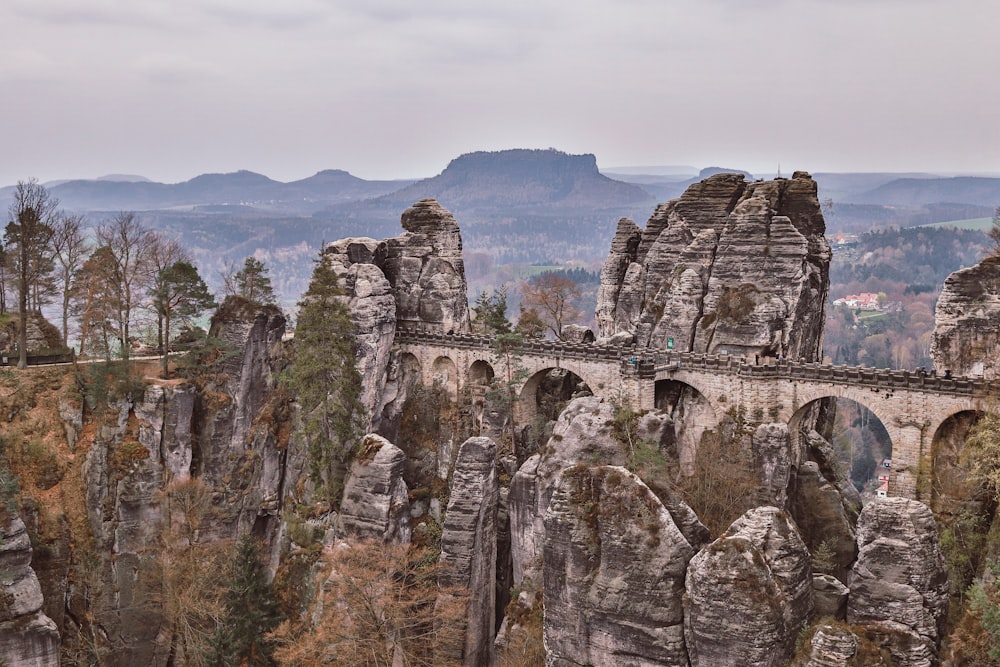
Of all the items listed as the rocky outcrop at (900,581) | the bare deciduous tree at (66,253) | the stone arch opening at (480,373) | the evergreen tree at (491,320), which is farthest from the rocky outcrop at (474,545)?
the bare deciduous tree at (66,253)

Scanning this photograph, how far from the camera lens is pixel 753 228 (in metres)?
41.9

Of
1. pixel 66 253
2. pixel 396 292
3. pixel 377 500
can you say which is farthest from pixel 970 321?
pixel 66 253

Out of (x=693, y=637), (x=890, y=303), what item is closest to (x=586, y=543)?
(x=693, y=637)

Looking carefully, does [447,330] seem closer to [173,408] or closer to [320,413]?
[320,413]

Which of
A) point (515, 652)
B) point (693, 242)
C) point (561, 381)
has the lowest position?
point (515, 652)

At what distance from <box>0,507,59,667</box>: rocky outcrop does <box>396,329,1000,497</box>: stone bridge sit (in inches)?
855

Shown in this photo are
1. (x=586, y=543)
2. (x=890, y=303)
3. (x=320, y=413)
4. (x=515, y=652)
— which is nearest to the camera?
(x=586, y=543)

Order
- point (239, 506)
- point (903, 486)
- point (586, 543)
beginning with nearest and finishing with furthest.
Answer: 1. point (586, 543)
2. point (903, 486)
3. point (239, 506)

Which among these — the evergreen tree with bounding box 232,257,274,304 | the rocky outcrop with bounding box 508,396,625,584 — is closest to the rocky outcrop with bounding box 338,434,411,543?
the rocky outcrop with bounding box 508,396,625,584

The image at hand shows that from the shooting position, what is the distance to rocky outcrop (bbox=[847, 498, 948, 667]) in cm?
2078

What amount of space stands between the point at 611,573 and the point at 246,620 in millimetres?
17113

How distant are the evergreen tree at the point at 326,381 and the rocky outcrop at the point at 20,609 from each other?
41.6 ft

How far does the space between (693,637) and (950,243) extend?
20418 cm

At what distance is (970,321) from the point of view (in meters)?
36.1
